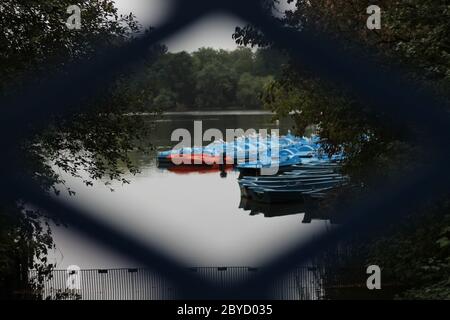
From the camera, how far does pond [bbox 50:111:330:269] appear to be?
9.83 feet

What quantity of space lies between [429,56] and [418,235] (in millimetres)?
1180

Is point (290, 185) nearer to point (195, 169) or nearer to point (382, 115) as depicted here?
point (195, 169)

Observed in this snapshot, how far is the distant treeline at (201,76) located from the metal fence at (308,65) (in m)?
0.89

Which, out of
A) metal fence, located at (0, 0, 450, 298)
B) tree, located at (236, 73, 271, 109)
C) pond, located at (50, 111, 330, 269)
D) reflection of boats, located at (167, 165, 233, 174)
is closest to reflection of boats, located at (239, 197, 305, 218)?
pond, located at (50, 111, 330, 269)

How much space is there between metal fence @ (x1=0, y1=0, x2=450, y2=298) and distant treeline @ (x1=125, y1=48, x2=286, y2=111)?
893 mm

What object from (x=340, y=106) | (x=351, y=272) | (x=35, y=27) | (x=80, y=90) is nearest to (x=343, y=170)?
(x=351, y=272)

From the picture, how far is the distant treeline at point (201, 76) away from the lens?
17.3 feet

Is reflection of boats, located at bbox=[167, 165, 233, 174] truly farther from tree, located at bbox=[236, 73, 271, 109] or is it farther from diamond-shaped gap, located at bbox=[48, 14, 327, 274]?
tree, located at bbox=[236, 73, 271, 109]

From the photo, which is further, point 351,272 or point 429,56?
point 351,272

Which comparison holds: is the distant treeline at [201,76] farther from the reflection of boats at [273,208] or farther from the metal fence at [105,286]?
the reflection of boats at [273,208]

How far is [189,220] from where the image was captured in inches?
471

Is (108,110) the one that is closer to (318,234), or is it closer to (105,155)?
(105,155)

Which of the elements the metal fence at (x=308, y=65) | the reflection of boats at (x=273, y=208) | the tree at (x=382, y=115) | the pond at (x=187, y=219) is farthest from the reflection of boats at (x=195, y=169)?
the metal fence at (x=308, y=65)

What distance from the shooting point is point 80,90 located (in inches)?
128
